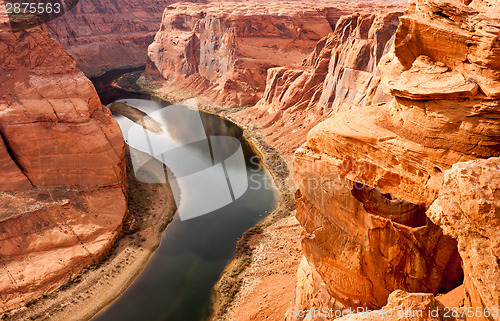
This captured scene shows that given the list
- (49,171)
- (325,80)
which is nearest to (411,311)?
(49,171)

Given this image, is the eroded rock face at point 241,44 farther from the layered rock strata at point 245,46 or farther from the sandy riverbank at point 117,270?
the sandy riverbank at point 117,270

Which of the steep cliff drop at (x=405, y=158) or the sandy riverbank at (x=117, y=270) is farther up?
the steep cliff drop at (x=405, y=158)

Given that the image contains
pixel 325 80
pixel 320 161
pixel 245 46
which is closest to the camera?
pixel 320 161

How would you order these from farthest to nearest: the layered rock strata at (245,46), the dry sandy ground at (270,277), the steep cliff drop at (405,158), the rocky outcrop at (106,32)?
the rocky outcrop at (106,32) < the layered rock strata at (245,46) < the dry sandy ground at (270,277) < the steep cliff drop at (405,158)

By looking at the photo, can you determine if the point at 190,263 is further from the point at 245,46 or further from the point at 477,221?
the point at 245,46

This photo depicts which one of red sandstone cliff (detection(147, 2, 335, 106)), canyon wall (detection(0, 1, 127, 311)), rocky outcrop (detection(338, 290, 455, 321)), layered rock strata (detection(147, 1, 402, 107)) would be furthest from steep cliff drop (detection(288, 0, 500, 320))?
red sandstone cliff (detection(147, 2, 335, 106))

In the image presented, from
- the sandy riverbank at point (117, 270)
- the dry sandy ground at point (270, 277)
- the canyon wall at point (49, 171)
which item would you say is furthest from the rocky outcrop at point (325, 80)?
the canyon wall at point (49, 171)
